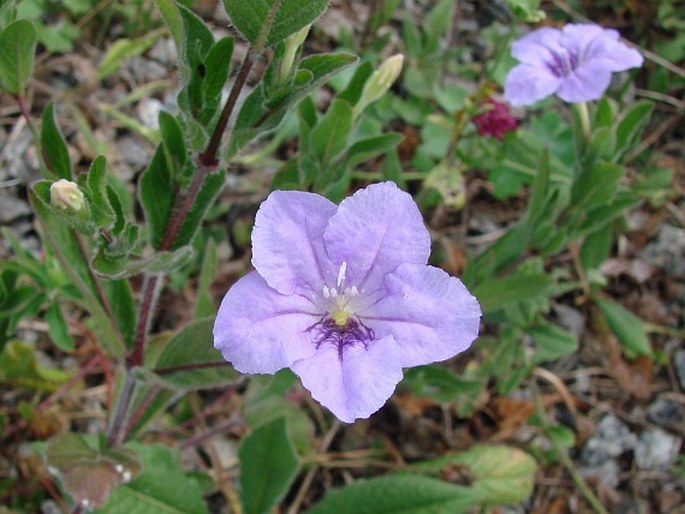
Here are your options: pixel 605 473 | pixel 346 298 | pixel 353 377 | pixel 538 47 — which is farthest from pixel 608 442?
pixel 353 377

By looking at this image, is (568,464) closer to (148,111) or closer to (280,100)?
(280,100)

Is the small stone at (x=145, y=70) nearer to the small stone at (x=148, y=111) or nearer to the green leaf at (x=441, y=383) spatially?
the small stone at (x=148, y=111)

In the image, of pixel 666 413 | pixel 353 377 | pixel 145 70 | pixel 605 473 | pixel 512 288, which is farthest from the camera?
pixel 145 70

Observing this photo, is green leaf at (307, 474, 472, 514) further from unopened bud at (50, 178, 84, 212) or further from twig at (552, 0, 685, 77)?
twig at (552, 0, 685, 77)

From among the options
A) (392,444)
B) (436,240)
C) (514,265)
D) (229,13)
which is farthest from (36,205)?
(436,240)

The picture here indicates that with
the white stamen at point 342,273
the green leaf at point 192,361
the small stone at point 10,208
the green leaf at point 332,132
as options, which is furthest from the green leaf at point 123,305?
the small stone at point 10,208

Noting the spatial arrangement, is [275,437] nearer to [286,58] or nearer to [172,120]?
[172,120]
